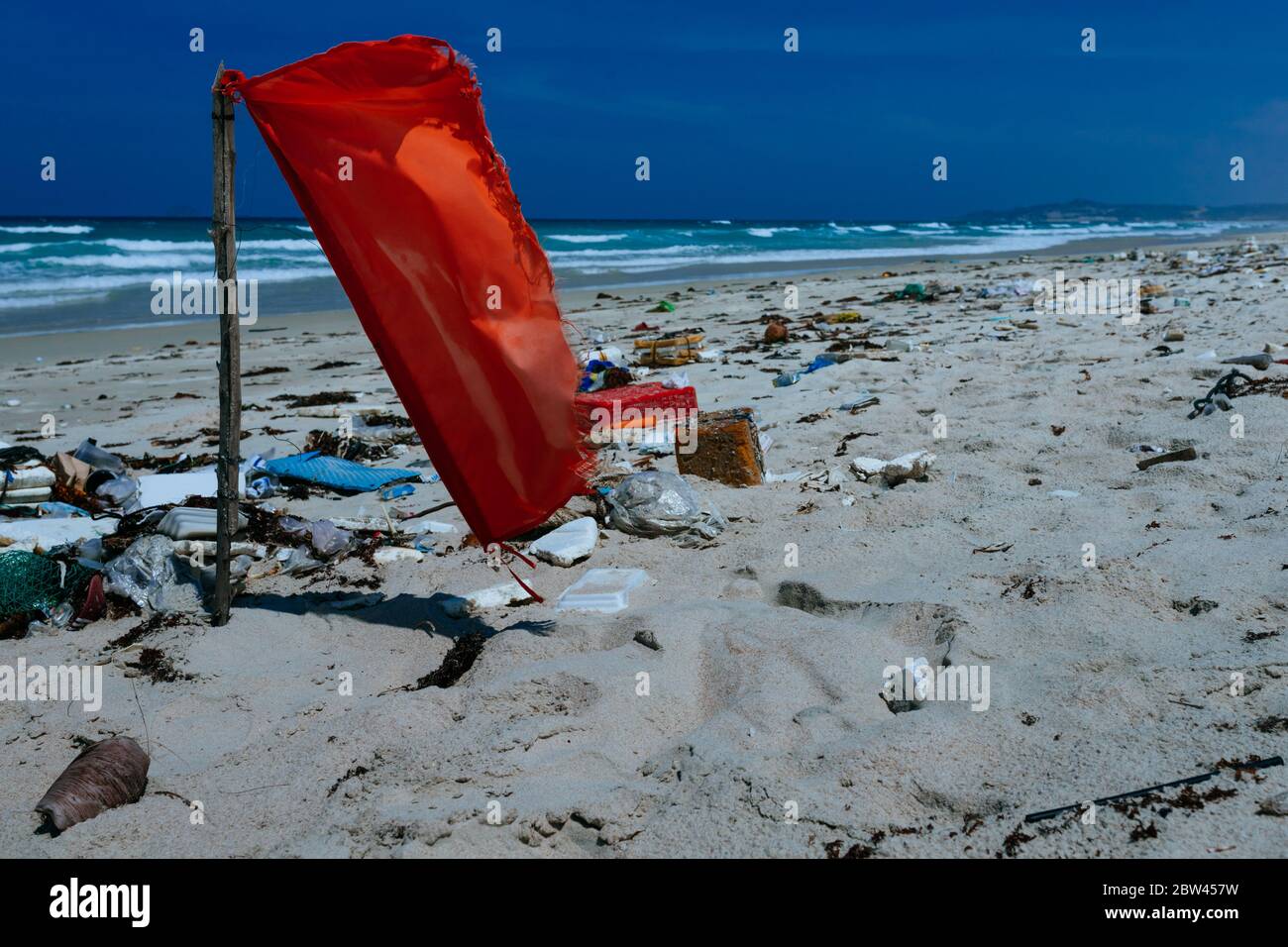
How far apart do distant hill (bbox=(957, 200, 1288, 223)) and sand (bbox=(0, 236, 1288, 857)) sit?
74.7 metres

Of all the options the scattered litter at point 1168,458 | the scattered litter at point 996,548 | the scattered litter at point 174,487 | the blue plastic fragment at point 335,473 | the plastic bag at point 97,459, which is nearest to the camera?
the scattered litter at point 996,548

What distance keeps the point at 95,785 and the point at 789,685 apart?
195cm

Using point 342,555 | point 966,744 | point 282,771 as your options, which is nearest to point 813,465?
point 342,555

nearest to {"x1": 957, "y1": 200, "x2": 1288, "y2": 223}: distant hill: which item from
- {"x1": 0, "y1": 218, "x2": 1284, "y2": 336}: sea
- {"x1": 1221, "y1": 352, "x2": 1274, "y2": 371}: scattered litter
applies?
{"x1": 0, "y1": 218, "x2": 1284, "y2": 336}: sea

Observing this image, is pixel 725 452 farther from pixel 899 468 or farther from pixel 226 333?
pixel 226 333

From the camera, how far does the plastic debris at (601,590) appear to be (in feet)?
12.0

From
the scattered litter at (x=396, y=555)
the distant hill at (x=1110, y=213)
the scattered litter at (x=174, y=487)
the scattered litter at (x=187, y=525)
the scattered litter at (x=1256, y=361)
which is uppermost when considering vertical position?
the distant hill at (x=1110, y=213)

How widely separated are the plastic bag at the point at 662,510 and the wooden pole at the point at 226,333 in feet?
5.65

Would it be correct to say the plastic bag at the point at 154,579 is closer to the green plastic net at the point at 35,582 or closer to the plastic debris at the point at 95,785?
the green plastic net at the point at 35,582

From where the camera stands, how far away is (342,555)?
4359mm

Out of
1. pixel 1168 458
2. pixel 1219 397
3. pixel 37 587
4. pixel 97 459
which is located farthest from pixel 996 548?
pixel 97 459

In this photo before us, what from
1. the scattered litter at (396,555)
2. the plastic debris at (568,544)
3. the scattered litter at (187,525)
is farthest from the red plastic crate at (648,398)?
the scattered litter at (187,525)

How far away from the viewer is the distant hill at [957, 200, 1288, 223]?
7275 centimetres

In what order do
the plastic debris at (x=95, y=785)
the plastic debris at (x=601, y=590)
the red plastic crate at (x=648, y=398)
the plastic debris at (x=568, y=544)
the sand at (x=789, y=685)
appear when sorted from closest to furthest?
the sand at (x=789, y=685)
the plastic debris at (x=95, y=785)
the plastic debris at (x=601, y=590)
the plastic debris at (x=568, y=544)
the red plastic crate at (x=648, y=398)
